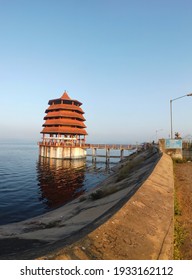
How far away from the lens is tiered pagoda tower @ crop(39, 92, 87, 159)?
166ft

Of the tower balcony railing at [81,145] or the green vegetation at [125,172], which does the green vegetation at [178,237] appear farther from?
the tower balcony railing at [81,145]

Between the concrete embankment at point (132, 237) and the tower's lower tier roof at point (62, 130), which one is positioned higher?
the tower's lower tier roof at point (62, 130)

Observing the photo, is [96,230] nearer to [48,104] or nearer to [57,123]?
[57,123]

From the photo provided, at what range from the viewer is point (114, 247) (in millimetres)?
3932

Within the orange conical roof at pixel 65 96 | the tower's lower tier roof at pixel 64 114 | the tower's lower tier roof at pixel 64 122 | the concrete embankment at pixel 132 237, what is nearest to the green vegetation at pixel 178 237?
the concrete embankment at pixel 132 237

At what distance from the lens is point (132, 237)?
443 cm

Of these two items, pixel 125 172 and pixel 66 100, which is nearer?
pixel 125 172

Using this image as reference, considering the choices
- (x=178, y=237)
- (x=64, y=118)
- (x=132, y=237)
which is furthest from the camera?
(x=64, y=118)

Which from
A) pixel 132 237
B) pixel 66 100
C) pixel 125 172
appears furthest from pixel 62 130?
pixel 132 237

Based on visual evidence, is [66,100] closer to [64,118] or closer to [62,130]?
[64,118]

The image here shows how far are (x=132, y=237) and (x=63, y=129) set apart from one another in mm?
48829

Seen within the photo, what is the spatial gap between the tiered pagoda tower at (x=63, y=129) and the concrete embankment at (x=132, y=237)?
146 ft

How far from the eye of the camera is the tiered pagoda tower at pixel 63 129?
50469mm

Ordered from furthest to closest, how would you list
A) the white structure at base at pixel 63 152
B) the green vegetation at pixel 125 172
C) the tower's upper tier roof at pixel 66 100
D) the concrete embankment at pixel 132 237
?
1. the tower's upper tier roof at pixel 66 100
2. the white structure at base at pixel 63 152
3. the green vegetation at pixel 125 172
4. the concrete embankment at pixel 132 237
